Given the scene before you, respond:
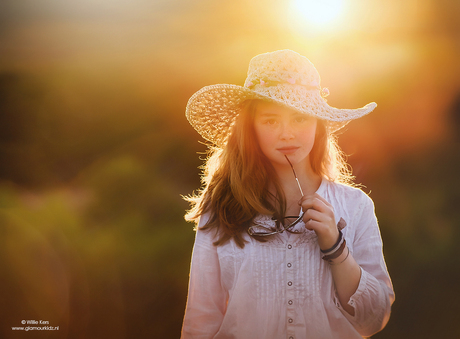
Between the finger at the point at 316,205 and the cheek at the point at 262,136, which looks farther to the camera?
the cheek at the point at 262,136

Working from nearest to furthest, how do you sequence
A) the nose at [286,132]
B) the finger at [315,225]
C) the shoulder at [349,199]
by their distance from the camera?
1. the finger at [315,225]
2. the nose at [286,132]
3. the shoulder at [349,199]

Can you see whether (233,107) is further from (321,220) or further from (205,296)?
(205,296)

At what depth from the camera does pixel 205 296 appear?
112 cm

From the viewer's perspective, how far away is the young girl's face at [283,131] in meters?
1.07

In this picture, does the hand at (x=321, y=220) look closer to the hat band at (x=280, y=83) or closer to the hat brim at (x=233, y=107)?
the hat brim at (x=233, y=107)

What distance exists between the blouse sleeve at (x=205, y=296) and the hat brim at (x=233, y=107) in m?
0.47

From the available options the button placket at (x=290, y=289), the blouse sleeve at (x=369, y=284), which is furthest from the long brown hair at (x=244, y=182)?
the blouse sleeve at (x=369, y=284)

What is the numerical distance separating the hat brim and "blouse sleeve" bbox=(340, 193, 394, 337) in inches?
13.9

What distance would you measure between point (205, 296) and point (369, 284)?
539 mm

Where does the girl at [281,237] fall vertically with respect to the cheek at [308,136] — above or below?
below

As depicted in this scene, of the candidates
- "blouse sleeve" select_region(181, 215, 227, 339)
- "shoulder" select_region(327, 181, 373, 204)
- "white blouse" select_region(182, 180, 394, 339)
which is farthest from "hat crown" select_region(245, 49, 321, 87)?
"blouse sleeve" select_region(181, 215, 227, 339)

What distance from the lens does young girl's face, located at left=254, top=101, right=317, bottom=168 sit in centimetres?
107

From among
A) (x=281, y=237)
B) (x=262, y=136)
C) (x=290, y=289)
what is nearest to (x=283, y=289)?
(x=290, y=289)

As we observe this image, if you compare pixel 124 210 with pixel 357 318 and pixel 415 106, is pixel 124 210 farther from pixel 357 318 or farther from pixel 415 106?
pixel 415 106
